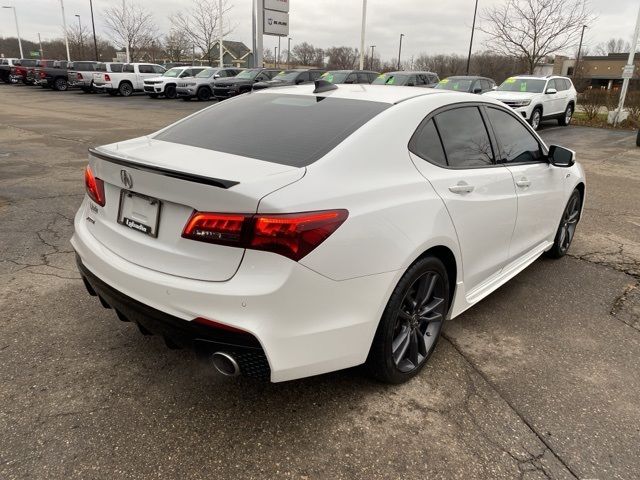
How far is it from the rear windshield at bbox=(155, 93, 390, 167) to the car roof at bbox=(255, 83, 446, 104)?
0.25 feet

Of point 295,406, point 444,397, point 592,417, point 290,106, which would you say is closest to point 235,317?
point 295,406

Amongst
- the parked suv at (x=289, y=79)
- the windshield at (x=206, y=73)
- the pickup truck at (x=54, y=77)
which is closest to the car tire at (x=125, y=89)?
the windshield at (x=206, y=73)

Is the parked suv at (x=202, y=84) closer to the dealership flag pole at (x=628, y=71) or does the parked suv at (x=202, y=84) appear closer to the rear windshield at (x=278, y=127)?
the dealership flag pole at (x=628, y=71)

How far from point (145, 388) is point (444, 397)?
5.35ft

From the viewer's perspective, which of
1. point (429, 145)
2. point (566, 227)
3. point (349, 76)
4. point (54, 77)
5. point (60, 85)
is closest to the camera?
point (429, 145)

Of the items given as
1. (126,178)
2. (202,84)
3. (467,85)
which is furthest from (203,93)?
(126,178)

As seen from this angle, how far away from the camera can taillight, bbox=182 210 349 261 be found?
6.66ft

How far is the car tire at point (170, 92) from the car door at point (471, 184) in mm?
26813

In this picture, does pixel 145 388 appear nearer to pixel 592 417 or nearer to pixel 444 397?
pixel 444 397

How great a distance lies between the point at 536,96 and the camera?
15.8 m

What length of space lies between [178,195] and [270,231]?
47cm

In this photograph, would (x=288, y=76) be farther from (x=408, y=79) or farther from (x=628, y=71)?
(x=628, y=71)

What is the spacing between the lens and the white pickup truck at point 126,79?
28.8m

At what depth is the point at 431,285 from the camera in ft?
9.23
